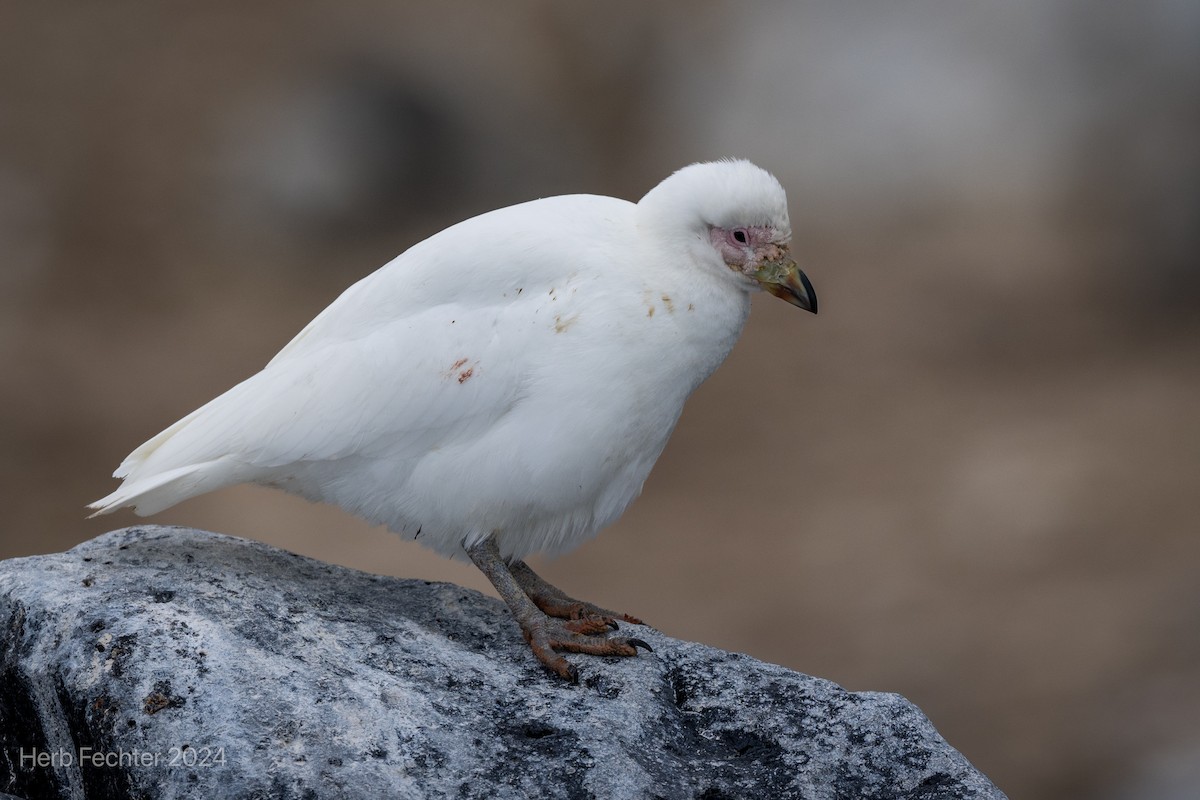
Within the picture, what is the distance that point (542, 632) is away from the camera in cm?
612

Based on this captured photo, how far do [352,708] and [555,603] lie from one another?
175cm

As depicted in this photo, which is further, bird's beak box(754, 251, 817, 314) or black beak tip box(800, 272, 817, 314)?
black beak tip box(800, 272, 817, 314)

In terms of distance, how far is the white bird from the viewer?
614 cm

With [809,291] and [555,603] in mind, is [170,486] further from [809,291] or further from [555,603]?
[809,291]

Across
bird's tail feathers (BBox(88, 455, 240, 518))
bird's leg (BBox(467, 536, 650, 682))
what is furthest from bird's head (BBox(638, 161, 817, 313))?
bird's tail feathers (BBox(88, 455, 240, 518))

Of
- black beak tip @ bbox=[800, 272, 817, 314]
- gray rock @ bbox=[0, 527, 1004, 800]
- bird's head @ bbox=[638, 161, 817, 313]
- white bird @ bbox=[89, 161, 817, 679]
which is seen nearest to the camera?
gray rock @ bbox=[0, 527, 1004, 800]

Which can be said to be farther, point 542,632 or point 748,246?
point 748,246

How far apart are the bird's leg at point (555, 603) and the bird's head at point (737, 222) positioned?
1833 millimetres

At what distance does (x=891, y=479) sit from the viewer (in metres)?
16.1

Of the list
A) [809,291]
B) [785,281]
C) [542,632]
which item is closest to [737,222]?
[785,281]

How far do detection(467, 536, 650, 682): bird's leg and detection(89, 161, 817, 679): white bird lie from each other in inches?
0.4

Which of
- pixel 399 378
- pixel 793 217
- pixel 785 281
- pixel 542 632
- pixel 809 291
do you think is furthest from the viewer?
pixel 793 217

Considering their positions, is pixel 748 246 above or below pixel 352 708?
above

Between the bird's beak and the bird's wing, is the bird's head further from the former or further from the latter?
the bird's wing
